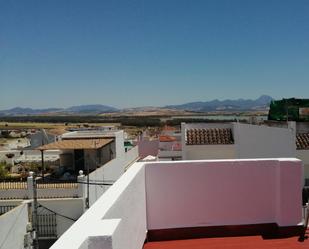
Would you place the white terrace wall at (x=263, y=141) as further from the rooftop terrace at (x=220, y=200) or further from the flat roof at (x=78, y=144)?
the flat roof at (x=78, y=144)

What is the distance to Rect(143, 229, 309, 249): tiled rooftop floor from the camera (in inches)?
180

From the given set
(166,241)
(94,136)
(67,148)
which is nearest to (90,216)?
(166,241)

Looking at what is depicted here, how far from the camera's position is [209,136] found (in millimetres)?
14953

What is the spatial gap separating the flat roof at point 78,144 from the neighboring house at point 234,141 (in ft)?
22.5

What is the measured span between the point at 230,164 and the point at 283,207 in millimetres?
817

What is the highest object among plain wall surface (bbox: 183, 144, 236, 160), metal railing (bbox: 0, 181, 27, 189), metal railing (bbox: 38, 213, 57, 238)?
plain wall surface (bbox: 183, 144, 236, 160)

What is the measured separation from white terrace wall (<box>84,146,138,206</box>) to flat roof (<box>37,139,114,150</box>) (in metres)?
1.13

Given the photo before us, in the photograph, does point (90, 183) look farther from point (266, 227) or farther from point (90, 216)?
point (90, 216)

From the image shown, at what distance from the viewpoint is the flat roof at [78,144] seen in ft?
67.3

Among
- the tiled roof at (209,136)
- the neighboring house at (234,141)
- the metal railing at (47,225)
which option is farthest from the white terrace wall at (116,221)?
the metal railing at (47,225)

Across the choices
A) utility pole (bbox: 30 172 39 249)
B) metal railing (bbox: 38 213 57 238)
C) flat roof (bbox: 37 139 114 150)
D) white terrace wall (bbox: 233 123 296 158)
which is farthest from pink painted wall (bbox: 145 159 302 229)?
flat roof (bbox: 37 139 114 150)

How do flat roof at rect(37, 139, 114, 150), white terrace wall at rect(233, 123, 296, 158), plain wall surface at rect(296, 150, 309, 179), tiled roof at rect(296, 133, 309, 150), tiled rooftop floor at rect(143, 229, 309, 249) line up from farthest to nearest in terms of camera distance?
1. flat roof at rect(37, 139, 114, 150)
2. tiled roof at rect(296, 133, 309, 150)
3. plain wall surface at rect(296, 150, 309, 179)
4. white terrace wall at rect(233, 123, 296, 158)
5. tiled rooftop floor at rect(143, 229, 309, 249)

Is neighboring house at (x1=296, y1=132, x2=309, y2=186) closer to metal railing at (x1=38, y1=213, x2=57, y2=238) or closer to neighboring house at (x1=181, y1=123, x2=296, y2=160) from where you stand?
neighboring house at (x1=181, y1=123, x2=296, y2=160)

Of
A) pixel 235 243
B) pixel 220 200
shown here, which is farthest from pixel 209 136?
pixel 235 243
